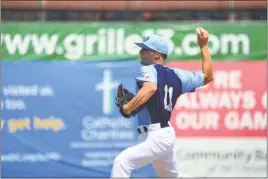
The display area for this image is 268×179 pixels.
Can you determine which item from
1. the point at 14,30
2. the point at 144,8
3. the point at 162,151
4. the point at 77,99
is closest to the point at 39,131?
the point at 77,99

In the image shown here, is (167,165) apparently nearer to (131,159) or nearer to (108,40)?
(131,159)

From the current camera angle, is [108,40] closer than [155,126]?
No

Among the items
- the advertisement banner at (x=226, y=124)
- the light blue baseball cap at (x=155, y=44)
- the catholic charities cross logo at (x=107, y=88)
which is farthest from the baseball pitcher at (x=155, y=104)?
the catholic charities cross logo at (x=107, y=88)

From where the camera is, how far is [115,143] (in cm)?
911

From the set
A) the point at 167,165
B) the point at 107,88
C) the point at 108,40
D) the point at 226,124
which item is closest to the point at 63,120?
the point at 107,88

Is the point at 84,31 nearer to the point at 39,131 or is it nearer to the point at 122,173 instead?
the point at 39,131

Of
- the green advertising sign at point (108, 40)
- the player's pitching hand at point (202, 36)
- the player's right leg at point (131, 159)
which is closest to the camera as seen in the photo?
the player's right leg at point (131, 159)

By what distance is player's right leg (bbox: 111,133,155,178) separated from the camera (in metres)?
5.30

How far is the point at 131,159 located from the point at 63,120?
3.97 m

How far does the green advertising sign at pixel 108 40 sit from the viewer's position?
30.3 feet

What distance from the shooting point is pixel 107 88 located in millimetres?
9211

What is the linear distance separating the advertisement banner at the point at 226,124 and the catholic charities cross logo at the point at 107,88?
0.93 meters

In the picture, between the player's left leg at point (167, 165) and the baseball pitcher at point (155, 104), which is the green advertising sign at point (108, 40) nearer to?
the baseball pitcher at point (155, 104)

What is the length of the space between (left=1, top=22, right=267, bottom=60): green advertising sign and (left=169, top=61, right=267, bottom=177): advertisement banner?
236 mm
